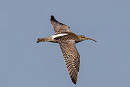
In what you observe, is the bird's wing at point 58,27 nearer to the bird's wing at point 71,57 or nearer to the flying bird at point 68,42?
the flying bird at point 68,42

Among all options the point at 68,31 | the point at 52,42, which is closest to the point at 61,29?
the point at 68,31

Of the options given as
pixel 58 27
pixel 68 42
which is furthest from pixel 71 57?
pixel 58 27

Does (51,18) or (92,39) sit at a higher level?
(51,18)

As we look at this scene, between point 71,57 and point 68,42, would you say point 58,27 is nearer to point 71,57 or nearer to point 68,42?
point 68,42

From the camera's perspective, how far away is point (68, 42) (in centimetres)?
2302

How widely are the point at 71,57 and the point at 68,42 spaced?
1495 millimetres

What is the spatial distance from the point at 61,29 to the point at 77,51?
139 inches

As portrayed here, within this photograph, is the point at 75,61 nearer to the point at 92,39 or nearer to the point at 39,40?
the point at 39,40

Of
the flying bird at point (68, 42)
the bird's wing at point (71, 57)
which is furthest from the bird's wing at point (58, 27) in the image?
the bird's wing at point (71, 57)

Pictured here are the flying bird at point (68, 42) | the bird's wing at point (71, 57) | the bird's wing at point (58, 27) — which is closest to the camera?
the bird's wing at point (71, 57)

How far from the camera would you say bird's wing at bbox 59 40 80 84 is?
20766 millimetres

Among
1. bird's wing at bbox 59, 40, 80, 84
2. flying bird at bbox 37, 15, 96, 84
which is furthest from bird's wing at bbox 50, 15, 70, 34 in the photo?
bird's wing at bbox 59, 40, 80, 84

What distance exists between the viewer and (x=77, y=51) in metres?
22.3

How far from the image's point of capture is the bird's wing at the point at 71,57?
68.1 ft
